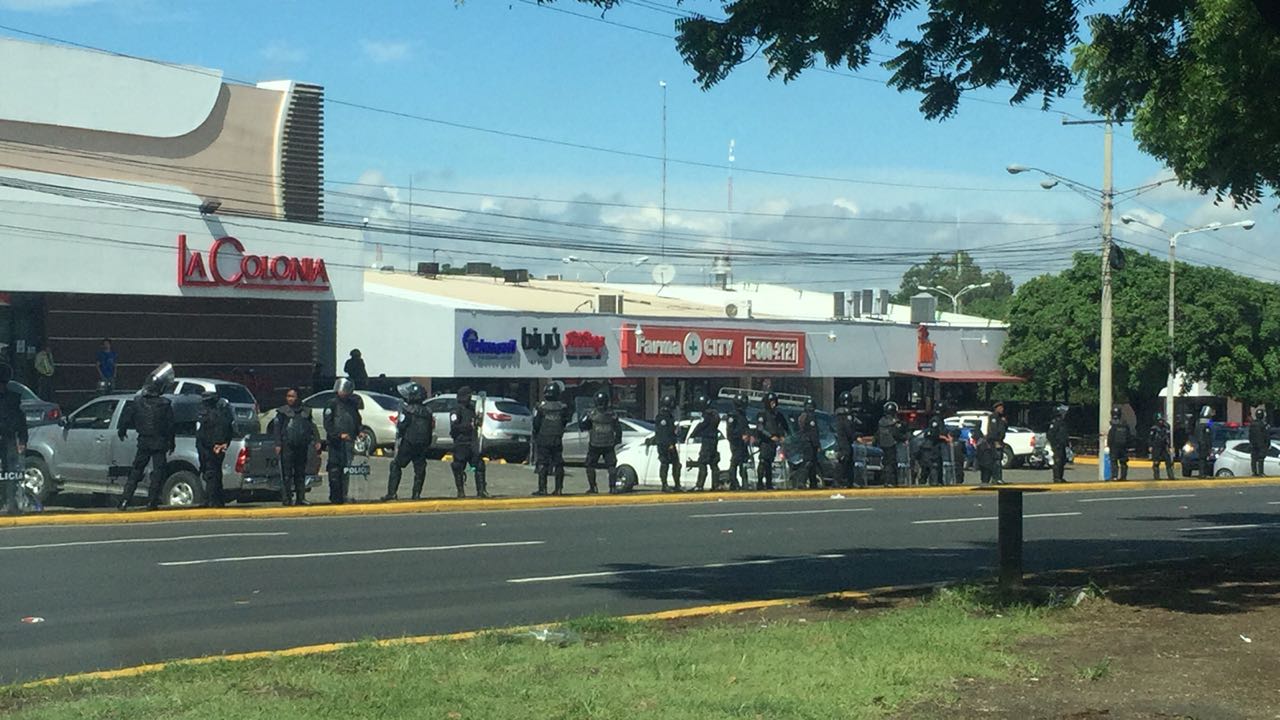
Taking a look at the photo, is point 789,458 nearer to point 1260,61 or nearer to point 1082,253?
point 1260,61

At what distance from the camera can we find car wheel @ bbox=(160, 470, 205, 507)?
2027 cm

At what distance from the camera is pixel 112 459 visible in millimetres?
20328

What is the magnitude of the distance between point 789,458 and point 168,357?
17.0 metres

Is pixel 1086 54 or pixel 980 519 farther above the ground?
pixel 1086 54

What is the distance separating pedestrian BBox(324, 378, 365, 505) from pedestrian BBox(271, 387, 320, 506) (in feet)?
0.95

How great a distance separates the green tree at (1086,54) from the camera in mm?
10430

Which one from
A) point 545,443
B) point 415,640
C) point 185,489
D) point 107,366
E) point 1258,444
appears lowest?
point 415,640

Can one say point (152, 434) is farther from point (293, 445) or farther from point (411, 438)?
point (411, 438)

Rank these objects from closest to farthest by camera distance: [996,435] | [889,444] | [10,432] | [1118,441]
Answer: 1. [10,432]
2. [889,444]
3. [996,435]
4. [1118,441]

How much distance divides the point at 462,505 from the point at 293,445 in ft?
9.07

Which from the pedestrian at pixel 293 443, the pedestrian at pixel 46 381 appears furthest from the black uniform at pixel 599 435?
the pedestrian at pixel 46 381

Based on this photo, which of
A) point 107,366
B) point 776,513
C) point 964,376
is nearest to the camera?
point 776,513

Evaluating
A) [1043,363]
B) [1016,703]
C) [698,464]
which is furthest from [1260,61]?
[1043,363]

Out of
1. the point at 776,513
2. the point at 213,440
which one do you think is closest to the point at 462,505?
the point at 213,440
